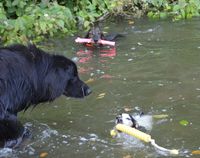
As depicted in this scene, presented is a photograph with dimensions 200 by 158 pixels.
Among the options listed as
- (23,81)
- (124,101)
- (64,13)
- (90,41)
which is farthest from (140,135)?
(64,13)

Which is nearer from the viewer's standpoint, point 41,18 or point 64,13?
point 41,18

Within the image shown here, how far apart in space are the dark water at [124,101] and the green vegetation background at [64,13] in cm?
45

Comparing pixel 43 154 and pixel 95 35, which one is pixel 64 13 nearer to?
pixel 95 35

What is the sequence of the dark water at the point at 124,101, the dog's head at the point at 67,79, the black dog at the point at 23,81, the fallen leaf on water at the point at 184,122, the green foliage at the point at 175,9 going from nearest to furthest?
the black dog at the point at 23,81, the dark water at the point at 124,101, the dog's head at the point at 67,79, the fallen leaf on water at the point at 184,122, the green foliage at the point at 175,9

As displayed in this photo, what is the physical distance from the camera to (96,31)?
8008mm

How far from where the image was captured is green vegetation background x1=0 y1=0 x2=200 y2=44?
8.43 m

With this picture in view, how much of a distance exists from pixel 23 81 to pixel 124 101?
5.06ft

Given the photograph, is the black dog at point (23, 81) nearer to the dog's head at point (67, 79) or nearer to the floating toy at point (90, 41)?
the dog's head at point (67, 79)

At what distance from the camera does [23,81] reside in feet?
15.0

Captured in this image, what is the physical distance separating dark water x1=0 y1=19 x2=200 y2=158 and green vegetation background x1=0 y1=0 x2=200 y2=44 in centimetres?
45

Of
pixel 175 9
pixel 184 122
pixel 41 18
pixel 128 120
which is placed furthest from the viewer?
pixel 175 9

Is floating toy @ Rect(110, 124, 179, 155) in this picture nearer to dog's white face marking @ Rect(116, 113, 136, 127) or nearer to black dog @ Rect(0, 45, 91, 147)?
dog's white face marking @ Rect(116, 113, 136, 127)

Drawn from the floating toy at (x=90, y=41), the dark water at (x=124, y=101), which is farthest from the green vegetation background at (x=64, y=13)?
the floating toy at (x=90, y=41)

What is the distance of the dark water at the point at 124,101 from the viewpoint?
182 inches
